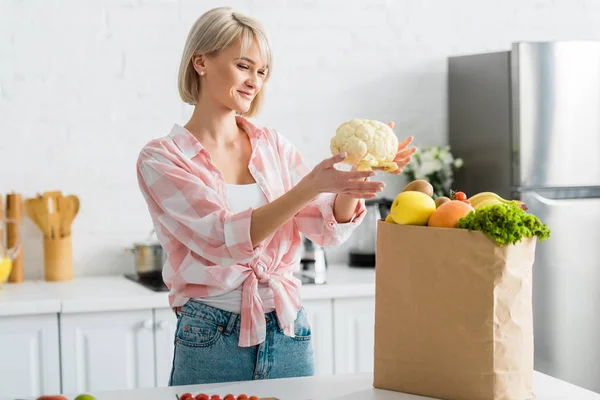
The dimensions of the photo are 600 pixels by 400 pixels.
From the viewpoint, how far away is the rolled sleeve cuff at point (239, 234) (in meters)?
1.70

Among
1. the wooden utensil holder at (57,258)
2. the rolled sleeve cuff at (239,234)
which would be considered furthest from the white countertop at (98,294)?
the rolled sleeve cuff at (239,234)

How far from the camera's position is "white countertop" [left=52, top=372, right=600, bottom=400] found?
1.58 m

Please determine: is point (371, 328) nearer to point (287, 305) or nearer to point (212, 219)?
point (287, 305)

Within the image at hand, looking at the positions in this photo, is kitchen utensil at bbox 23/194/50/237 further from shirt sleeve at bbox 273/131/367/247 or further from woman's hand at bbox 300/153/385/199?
woman's hand at bbox 300/153/385/199

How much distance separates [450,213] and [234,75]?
61 centimetres

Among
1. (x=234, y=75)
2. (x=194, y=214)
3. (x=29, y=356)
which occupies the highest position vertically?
(x=234, y=75)

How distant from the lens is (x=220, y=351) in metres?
1.83

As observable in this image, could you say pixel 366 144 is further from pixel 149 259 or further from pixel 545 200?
pixel 545 200

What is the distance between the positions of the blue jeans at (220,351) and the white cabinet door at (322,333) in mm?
1175

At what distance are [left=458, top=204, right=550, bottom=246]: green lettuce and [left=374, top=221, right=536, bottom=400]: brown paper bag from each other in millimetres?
14

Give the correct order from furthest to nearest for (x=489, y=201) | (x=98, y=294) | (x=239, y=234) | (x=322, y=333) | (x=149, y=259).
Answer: (x=149, y=259)
(x=322, y=333)
(x=98, y=294)
(x=239, y=234)
(x=489, y=201)

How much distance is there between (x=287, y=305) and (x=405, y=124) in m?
2.06

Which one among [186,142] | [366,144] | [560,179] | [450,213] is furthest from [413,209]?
[560,179]

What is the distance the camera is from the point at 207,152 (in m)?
1.87
